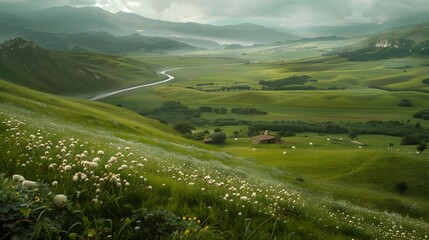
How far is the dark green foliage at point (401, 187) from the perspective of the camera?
57131 millimetres

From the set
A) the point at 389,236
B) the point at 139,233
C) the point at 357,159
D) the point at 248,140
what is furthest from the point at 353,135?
the point at 139,233

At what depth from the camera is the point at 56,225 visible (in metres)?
5.16

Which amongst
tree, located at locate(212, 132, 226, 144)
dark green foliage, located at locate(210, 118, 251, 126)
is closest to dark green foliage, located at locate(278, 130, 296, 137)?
dark green foliage, located at locate(210, 118, 251, 126)

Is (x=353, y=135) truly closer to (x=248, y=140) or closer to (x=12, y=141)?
(x=248, y=140)

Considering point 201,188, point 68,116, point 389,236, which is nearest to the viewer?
point 201,188

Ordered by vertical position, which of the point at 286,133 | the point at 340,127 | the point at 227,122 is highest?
the point at 227,122

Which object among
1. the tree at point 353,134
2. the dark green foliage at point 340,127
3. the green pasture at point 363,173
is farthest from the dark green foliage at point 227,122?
the green pasture at point 363,173

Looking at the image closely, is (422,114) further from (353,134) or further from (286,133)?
(286,133)

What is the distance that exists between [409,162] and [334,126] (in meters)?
95.8

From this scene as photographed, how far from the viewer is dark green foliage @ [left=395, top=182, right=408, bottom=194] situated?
57131 millimetres

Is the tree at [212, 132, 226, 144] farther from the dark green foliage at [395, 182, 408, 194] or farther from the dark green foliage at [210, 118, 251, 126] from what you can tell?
the dark green foliage at [395, 182, 408, 194]

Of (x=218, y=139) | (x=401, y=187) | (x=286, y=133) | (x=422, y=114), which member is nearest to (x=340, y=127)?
(x=286, y=133)

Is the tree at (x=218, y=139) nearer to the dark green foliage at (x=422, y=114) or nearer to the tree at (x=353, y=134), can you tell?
the tree at (x=353, y=134)

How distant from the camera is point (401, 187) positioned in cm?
5734
